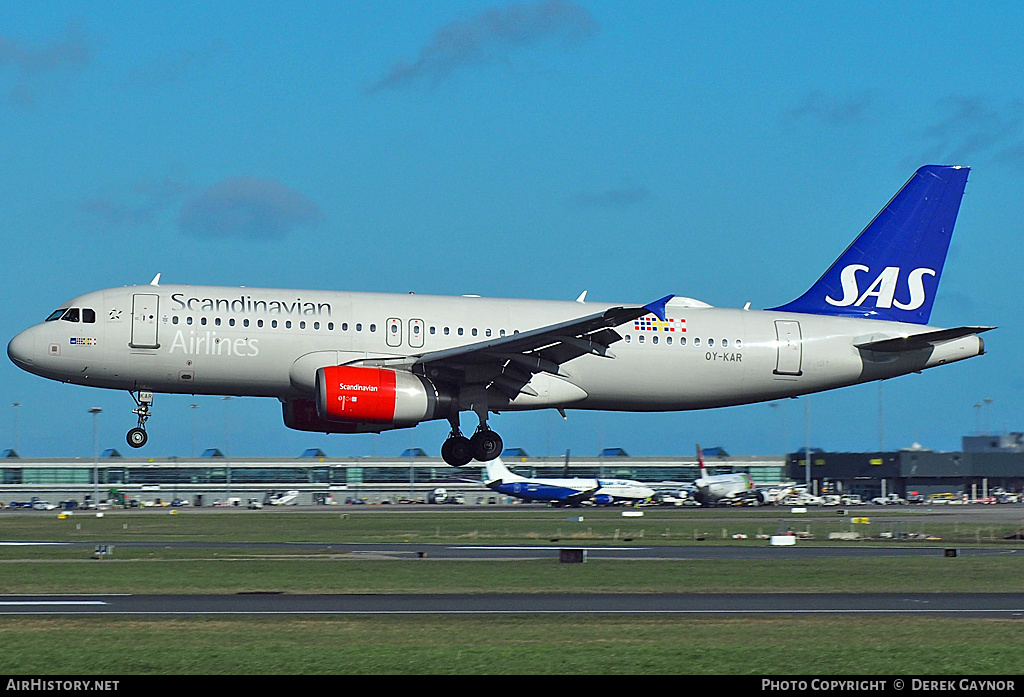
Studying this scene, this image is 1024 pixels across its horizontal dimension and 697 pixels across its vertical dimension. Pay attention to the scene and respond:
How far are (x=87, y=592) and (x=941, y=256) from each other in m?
28.3

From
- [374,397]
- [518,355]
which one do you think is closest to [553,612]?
[374,397]

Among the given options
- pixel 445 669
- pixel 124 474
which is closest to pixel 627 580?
pixel 445 669

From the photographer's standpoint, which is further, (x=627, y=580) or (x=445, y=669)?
(x=627, y=580)

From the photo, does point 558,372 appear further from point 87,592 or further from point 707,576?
point 87,592

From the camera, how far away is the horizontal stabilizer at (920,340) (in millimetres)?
38188

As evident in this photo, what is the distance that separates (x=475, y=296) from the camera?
3900cm

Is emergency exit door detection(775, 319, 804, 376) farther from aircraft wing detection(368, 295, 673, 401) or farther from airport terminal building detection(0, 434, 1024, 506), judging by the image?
airport terminal building detection(0, 434, 1024, 506)

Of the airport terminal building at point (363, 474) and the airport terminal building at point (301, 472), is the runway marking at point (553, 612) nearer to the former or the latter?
the airport terminal building at point (363, 474)

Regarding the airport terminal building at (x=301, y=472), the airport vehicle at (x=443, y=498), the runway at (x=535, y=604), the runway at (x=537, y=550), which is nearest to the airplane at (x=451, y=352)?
the runway at (x=535, y=604)

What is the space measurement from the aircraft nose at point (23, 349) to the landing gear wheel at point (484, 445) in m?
12.4

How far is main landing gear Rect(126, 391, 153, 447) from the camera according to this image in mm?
36344

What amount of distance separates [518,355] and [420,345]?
9.23 ft

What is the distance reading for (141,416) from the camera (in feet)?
120

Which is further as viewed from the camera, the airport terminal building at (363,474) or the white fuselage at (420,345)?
the airport terminal building at (363,474)
